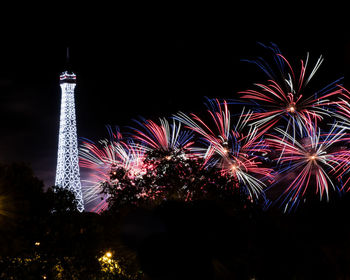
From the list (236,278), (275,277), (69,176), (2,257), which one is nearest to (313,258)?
(275,277)

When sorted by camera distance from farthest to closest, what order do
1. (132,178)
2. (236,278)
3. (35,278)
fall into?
(132,178) → (35,278) → (236,278)

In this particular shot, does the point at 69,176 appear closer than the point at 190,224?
No

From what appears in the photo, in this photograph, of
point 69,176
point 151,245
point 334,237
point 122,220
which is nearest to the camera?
point 334,237

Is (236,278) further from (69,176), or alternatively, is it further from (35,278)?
(69,176)

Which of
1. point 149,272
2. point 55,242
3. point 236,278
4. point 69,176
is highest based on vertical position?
point 69,176

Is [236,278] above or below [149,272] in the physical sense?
below
